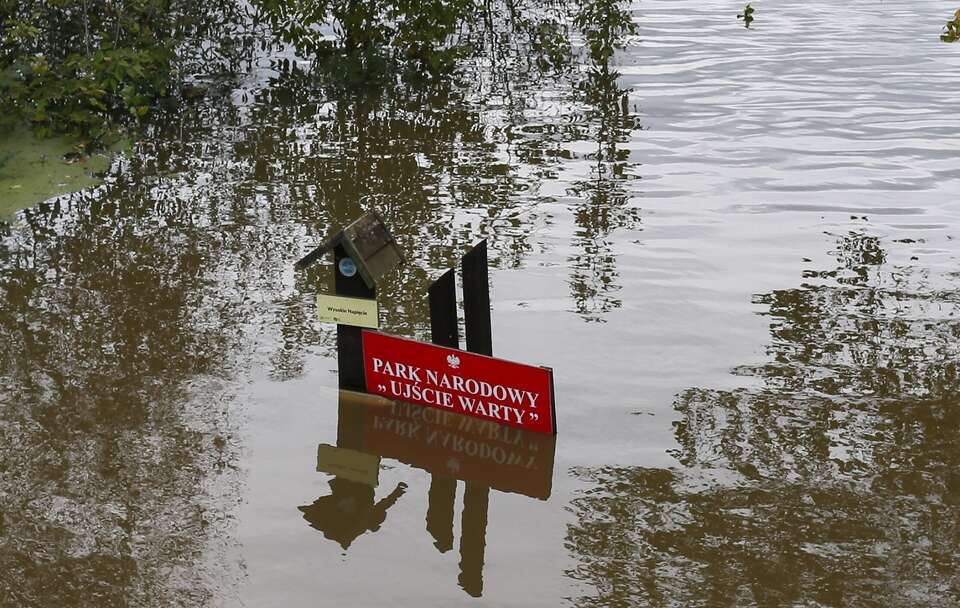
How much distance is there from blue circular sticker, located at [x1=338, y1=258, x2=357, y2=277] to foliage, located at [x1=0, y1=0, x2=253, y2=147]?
20.1 feet

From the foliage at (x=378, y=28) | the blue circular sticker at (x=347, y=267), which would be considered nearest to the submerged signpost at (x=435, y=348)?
the blue circular sticker at (x=347, y=267)

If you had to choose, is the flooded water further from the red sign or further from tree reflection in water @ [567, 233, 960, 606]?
the red sign

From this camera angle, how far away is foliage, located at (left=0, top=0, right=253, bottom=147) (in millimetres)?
12164

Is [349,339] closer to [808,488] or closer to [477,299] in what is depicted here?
[477,299]

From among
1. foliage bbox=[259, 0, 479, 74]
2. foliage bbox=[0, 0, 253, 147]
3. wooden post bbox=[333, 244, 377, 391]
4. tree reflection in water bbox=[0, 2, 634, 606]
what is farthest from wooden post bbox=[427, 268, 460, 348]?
foliage bbox=[259, 0, 479, 74]

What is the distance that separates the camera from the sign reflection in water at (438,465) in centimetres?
604

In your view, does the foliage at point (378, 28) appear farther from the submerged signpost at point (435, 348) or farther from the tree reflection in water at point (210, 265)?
the submerged signpost at point (435, 348)

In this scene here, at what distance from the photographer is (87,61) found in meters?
12.2

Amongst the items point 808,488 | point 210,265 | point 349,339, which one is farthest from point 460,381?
point 210,265

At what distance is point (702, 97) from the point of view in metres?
14.2

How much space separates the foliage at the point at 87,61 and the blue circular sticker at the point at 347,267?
20.1ft

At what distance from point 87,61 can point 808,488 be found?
355 inches

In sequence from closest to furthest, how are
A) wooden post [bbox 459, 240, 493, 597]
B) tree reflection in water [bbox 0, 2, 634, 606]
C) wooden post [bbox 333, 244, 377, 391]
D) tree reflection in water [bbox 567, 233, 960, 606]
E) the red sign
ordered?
tree reflection in water [bbox 567, 233, 960, 606] < wooden post [bbox 459, 240, 493, 597] < tree reflection in water [bbox 0, 2, 634, 606] < the red sign < wooden post [bbox 333, 244, 377, 391]

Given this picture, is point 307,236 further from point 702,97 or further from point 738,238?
point 702,97
